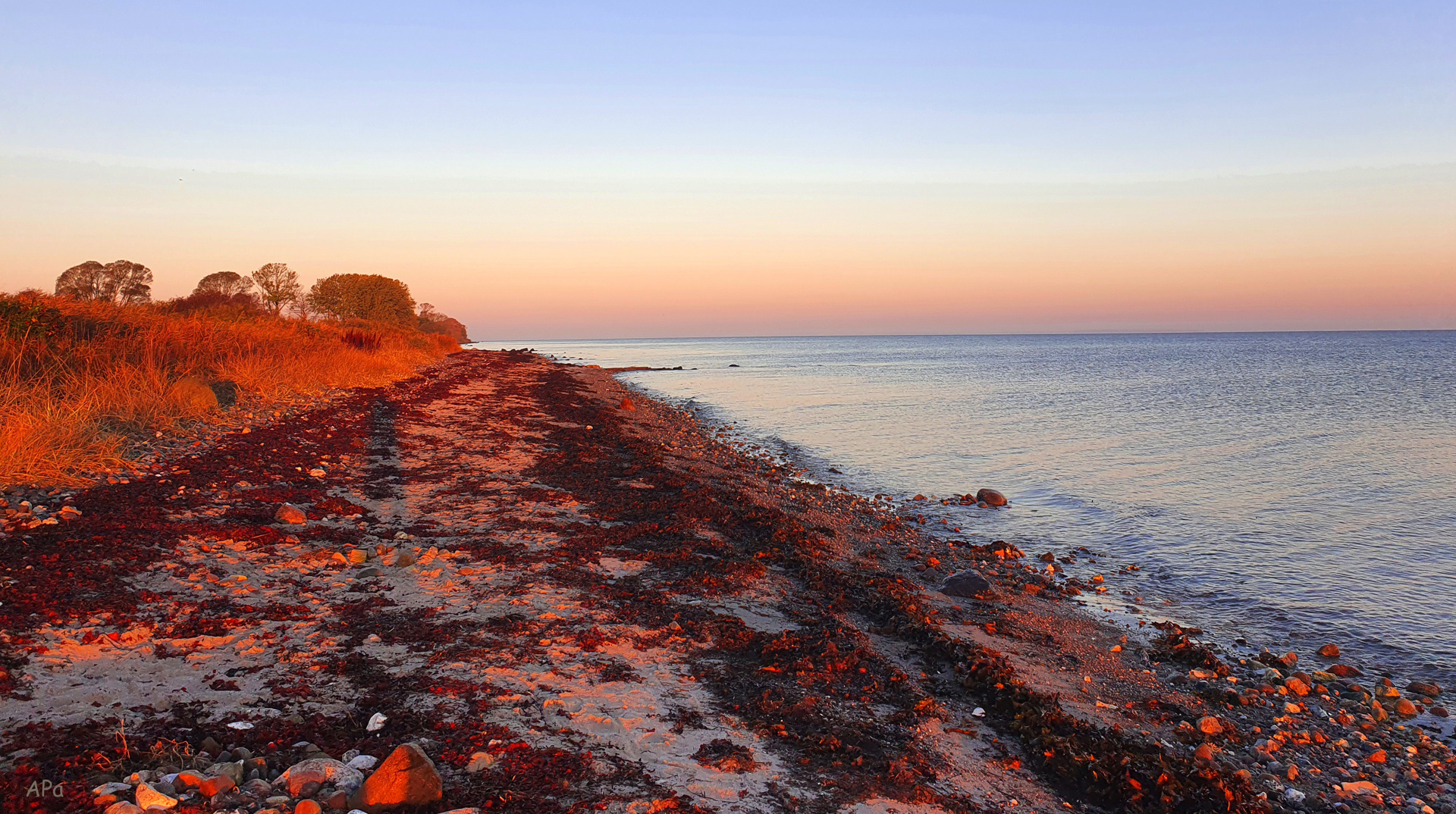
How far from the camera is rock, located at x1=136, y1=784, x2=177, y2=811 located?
323 cm

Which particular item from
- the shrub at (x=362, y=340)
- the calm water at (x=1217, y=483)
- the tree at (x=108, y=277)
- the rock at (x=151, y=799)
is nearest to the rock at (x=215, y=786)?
the rock at (x=151, y=799)

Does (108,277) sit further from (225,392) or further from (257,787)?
(257,787)

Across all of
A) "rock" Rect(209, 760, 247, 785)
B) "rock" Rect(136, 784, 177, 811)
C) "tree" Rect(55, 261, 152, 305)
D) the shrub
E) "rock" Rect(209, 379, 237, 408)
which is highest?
"tree" Rect(55, 261, 152, 305)

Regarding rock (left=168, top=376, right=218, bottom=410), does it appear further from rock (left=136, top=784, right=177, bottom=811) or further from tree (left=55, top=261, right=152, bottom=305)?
tree (left=55, top=261, right=152, bottom=305)

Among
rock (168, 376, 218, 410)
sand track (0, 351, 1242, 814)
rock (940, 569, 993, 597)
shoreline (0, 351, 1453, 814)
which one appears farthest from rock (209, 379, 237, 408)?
rock (940, 569, 993, 597)

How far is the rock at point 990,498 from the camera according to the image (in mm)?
13977

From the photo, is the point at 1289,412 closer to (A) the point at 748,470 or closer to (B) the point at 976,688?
(A) the point at 748,470

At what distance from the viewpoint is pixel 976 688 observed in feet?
19.1

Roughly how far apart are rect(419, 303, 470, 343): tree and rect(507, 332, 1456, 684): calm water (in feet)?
220

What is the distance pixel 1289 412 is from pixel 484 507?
32083 millimetres

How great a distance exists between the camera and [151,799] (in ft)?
10.7

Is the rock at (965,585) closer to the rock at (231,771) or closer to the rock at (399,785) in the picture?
the rock at (399,785)

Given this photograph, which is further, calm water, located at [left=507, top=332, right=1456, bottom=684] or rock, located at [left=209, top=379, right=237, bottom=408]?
rock, located at [left=209, top=379, right=237, bottom=408]

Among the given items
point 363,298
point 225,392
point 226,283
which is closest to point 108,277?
point 226,283
